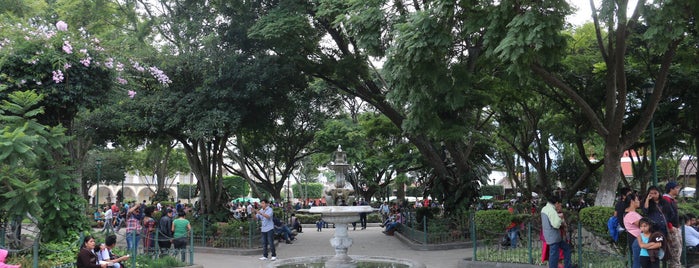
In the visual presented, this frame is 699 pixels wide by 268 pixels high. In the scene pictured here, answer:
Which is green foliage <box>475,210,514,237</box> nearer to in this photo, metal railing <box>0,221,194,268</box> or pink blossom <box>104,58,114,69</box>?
metal railing <box>0,221,194,268</box>

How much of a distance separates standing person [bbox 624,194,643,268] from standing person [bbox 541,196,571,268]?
1112mm

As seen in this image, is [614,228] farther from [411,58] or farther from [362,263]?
[362,263]

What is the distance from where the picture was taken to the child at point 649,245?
820 centimetres

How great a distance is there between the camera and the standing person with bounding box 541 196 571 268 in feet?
32.7

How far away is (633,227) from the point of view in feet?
29.7

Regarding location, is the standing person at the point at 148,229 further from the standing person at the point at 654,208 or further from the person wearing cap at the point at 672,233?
the person wearing cap at the point at 672,233

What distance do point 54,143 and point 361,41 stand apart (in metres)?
7.04

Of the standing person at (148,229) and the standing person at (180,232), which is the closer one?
the standing person at (180,232)

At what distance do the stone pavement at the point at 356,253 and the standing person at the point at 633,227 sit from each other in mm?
5247

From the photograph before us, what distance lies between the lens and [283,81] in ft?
60.5

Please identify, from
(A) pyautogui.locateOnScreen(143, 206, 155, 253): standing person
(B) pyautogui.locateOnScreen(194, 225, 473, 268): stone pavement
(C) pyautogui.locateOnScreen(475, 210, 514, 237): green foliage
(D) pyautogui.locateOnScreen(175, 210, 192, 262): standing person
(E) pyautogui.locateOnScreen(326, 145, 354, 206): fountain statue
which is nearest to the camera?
(D) pyautogui.locateOnScreen(175, 210, 192, 262): standing person

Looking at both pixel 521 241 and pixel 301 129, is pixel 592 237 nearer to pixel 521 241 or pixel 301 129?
pixel 521 241

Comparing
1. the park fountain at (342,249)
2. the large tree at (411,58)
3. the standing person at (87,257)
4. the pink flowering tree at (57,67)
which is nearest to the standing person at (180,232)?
the park fountain at (342,249)

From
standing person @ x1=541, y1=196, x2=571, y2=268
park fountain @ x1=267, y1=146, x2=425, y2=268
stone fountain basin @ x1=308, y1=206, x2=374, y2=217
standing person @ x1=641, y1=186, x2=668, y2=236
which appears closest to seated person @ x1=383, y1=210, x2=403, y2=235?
park fountain @ x1=267, y1=146, x2=425, y2=268
